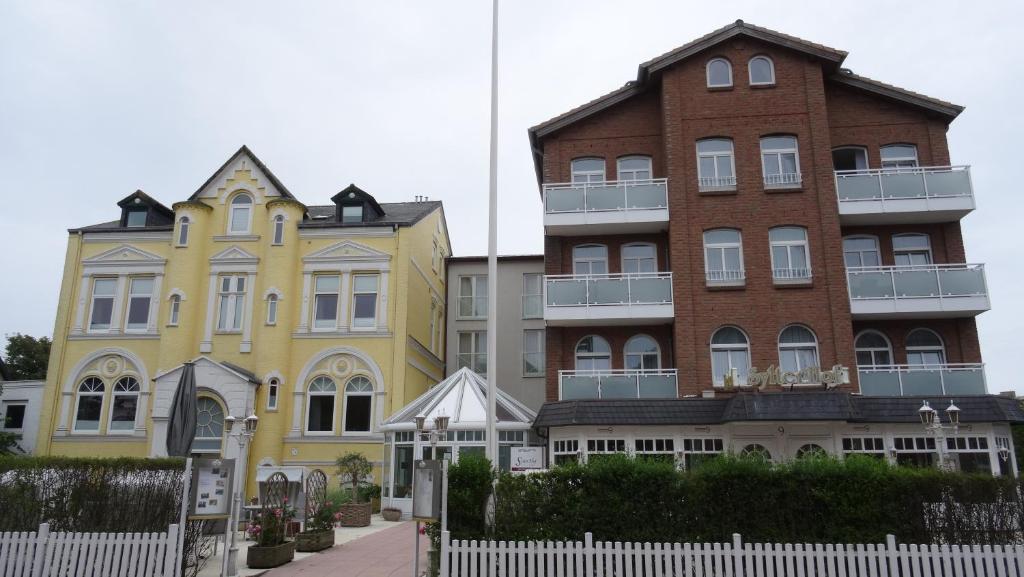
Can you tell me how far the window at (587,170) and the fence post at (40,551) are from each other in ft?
55.7

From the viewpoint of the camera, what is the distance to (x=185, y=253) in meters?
27.9

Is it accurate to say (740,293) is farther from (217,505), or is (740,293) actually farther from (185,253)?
(185,253)

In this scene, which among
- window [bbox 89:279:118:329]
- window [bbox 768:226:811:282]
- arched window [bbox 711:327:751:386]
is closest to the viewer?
arched window [bbox 711:327:751:386]

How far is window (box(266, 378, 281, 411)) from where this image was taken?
2625 centimetres

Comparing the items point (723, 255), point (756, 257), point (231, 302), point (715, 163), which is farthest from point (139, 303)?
point (756, 257)

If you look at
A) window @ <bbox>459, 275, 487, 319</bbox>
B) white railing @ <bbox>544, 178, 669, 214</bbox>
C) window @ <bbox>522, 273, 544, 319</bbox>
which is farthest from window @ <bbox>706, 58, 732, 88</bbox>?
window @ <bbox>459, 275, 487, 319</bbox>

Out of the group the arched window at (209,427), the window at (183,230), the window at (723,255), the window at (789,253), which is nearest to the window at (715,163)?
the window at (723,255)

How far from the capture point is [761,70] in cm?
2264

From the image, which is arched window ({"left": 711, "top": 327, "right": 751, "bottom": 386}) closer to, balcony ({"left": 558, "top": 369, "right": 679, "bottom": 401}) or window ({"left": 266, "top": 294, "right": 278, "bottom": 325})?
balcony ({"left": 558, "top": 369, "right": 679, "bottom": 401})

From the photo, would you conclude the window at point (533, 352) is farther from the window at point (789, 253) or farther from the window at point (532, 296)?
the window at point (789, 253)

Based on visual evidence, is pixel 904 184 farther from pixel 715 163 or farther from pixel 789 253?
pixel 715 163

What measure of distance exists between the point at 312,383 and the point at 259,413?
6.82 ft

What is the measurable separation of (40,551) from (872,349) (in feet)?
67.4

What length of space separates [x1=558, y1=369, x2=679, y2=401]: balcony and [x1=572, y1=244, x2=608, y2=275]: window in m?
3.65
